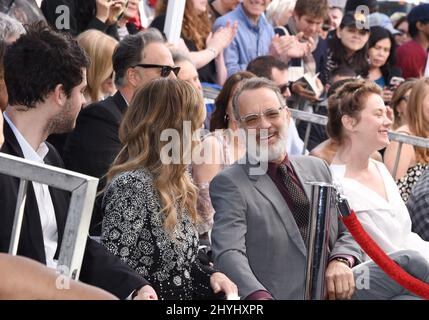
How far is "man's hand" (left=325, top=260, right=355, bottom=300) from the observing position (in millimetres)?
4941

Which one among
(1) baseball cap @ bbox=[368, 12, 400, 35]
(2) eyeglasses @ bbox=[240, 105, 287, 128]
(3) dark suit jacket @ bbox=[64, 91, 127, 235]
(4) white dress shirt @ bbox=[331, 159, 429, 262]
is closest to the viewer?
(2) eyeglasses @ bbox=[240, 105, 287, 128]

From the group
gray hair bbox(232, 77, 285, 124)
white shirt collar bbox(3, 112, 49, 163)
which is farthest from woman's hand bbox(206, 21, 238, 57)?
white shirt collar bbox(3, 112, 49, 163)

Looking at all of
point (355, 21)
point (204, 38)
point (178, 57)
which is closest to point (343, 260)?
point (178, 57)

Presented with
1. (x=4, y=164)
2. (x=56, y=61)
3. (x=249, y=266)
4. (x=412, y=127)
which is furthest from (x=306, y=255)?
(x=412, y=127)

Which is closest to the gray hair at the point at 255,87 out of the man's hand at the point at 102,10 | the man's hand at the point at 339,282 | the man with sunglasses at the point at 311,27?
the man's hand at the point at 339,282

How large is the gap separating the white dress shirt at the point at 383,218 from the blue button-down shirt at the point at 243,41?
277cm

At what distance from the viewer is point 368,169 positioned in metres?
6.26

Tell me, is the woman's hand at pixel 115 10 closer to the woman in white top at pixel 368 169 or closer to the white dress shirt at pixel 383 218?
the woman in white top at pixel 368 169

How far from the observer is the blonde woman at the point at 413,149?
748 cm

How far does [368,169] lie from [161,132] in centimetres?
194

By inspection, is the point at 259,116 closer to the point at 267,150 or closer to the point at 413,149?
the point at 267,150

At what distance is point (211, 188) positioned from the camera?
530 cm

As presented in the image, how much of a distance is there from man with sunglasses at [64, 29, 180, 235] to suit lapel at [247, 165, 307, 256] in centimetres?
85

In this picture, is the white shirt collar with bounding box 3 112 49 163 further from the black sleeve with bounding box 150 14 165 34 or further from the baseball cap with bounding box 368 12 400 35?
the baseball cap with bounding box 368 12 400 35
